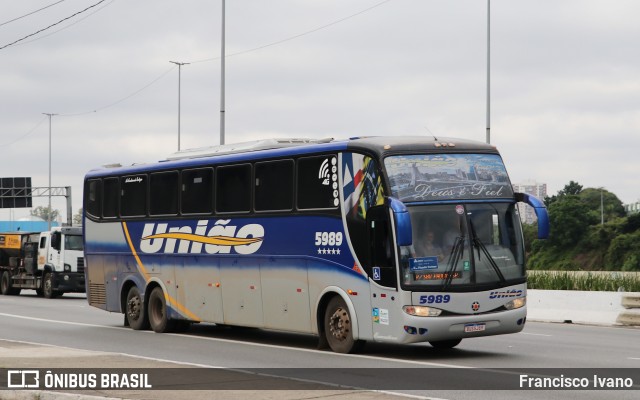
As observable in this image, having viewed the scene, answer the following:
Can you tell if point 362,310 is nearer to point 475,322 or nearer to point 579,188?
point 475,322

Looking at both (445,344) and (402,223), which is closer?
(402,223)

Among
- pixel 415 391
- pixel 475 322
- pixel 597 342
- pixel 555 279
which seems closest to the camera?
pixel 415 391

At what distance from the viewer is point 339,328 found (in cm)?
1797

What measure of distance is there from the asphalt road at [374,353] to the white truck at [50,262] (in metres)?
15.5

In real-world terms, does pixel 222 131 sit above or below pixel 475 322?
above

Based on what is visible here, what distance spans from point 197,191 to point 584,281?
1386cm

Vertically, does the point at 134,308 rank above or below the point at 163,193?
below

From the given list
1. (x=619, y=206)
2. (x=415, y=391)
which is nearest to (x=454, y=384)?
(x=415, y=391)

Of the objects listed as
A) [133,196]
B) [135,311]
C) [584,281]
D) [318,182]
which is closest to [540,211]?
[318,182]

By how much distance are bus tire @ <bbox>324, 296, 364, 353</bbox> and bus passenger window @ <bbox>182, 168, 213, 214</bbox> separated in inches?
157

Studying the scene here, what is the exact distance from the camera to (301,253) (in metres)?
18.7

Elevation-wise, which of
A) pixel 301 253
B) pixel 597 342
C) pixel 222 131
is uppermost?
pixel 222 131

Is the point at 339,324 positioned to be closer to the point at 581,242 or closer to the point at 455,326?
the point at 455,326

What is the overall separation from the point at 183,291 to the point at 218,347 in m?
2.88
